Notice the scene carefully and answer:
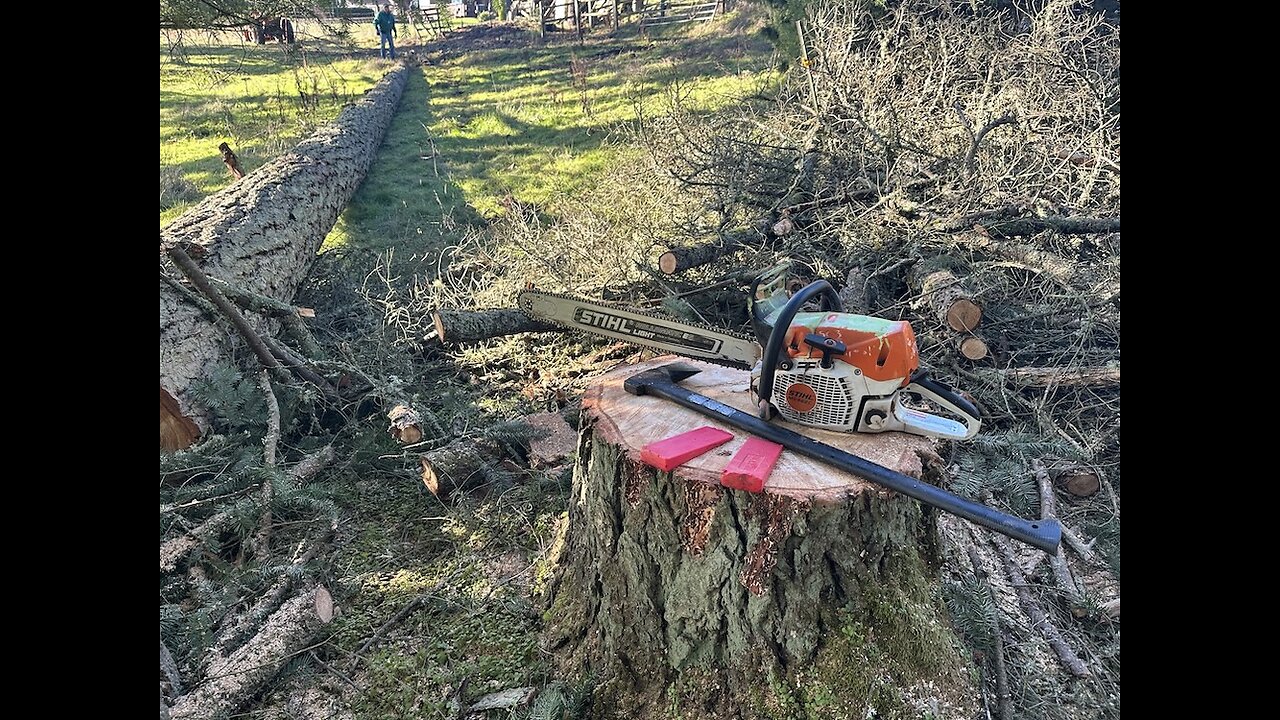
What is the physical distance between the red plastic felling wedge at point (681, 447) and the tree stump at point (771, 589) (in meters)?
0.03

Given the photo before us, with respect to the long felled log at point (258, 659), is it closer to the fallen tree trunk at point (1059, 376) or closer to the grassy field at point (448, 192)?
the grassy field at point (448, 192)

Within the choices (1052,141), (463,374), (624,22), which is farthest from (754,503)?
(624,22)

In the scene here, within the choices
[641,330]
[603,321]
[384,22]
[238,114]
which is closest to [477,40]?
[384,22]

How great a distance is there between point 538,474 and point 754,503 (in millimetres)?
1626

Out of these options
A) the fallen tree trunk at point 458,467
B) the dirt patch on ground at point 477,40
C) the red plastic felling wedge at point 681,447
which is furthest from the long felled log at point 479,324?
the dirt patch on ground at point 477,40

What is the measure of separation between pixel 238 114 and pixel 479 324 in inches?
379

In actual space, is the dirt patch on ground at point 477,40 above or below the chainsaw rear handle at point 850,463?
above

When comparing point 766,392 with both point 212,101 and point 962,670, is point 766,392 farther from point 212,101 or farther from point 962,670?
point 212,101

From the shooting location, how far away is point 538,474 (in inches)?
127

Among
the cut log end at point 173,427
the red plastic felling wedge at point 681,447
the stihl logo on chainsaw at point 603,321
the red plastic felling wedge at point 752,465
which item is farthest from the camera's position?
the cut log end at point 173,427

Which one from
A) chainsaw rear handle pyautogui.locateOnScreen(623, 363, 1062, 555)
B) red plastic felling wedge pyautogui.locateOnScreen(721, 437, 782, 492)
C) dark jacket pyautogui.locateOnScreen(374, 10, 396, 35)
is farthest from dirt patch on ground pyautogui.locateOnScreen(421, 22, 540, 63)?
red plastic felling wedge pyautogui.locateOnScreen(721, 437, 782, 492)

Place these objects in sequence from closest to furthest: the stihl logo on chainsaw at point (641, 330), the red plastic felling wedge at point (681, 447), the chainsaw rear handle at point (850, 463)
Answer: the chainsaw rear handle at point (850, 463) < the red plastic felling wedge at point (681, 447) < the stihl logo on chainsaw at point (641, 330)

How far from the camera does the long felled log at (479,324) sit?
354 cm

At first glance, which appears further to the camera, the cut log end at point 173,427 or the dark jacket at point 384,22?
the dark jacket at point 384,22
